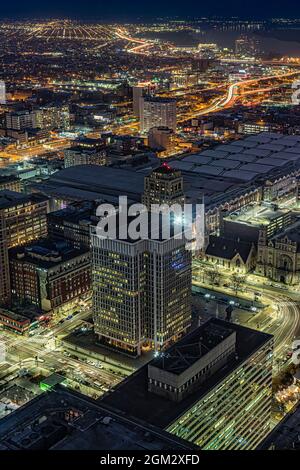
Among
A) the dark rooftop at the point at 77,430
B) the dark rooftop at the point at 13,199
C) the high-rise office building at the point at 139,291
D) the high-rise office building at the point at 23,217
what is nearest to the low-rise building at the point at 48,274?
the high-rise office building at the point at 23,217

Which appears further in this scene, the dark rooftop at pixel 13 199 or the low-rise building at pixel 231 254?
the dark rooftop at pixel 13 199

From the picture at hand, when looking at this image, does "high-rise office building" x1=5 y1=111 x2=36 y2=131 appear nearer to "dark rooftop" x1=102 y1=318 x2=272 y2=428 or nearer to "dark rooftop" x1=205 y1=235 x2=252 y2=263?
"dark rooftop" x1=205 y1=235 x2=252 y2=263

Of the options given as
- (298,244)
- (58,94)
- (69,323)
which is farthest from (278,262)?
(58,94)

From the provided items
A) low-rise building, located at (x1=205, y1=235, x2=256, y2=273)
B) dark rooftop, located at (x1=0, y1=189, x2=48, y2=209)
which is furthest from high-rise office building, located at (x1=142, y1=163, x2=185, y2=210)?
dark rooftop, located at (x1=0, y1=189, x2=48, y2=209)

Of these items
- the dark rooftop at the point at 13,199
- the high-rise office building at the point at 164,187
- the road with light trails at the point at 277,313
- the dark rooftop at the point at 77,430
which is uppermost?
the high-rise office building at the point at 164,187

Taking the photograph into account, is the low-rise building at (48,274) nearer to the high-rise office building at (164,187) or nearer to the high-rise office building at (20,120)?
the high-rise office building at (164,187)

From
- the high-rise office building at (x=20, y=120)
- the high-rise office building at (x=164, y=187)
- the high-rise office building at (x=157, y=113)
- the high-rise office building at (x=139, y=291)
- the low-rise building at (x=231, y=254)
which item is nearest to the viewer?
the high-rise office building at (x=139, y=291)

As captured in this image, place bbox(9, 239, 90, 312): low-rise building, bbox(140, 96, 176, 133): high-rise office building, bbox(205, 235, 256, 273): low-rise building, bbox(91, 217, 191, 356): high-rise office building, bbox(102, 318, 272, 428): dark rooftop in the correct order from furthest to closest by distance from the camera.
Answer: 1. bbox(140, 96, 176, 133): high-rise office building
2. bbox(205, 235, 256, 273): low-rise building
3. bbox(9, 239, 90, 312): low-rise building
4. bbox(91, 217, 191, 356): high-rise office building
5. bbox(102, 318, 272, 428): dark rooftop
